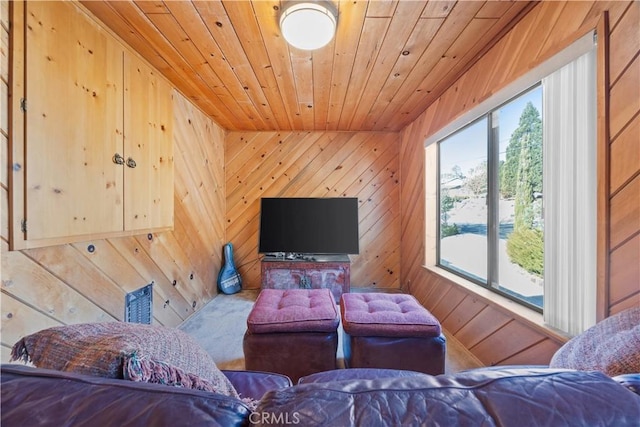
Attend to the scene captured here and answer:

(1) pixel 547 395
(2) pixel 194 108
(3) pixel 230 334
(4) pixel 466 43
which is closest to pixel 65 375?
(1) pixel 547 395

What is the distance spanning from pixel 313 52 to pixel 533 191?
5.79ft

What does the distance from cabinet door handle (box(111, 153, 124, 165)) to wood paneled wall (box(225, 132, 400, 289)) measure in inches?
75.4

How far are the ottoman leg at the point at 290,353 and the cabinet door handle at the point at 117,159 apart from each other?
4.66ft

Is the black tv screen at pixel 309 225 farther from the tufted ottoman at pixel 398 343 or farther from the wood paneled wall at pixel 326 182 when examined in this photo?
the tufted ottoman at pixel 398 343

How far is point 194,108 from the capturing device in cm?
276

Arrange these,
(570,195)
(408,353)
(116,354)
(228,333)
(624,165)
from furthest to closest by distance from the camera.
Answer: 1. (228,333)
2. (408,353)
3. (570,195)
4. (624,165)
5. (116,354)

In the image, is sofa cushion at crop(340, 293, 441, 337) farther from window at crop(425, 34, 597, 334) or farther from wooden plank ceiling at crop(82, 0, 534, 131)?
wooden plank ceiling at crop(82, 0, 534, 131)

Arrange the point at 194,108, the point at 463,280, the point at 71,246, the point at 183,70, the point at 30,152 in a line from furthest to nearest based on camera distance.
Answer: the point at 194,108
the point at 463,280
the point at 183,70
the point at 71,246
the point at 30,152

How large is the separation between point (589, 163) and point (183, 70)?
2708 mm

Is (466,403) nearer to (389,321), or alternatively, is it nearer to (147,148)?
(389,321)

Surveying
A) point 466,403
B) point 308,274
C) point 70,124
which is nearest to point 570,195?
point 466,403

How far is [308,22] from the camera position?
1.39 meters

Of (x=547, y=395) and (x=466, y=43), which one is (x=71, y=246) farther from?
(x=466, y=43)

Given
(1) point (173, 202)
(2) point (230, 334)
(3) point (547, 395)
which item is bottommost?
(2) point (230, 334)
